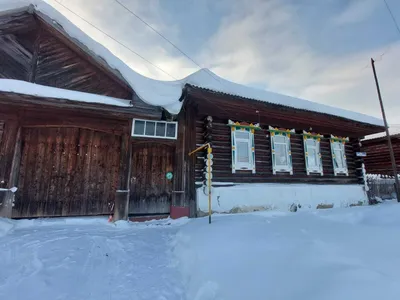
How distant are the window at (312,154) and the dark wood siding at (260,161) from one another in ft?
0.65

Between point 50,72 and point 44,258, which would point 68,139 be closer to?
point 50,72

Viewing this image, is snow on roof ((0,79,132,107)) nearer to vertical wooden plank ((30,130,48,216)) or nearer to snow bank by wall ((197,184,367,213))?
vertical wooden plank ((30,130,48,216))

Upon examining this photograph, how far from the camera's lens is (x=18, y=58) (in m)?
6.28

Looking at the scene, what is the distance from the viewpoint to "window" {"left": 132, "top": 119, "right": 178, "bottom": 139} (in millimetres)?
6871

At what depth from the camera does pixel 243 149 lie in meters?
8.75

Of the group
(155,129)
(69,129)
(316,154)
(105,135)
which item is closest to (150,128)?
(155,129)

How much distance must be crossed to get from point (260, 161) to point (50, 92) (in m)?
7.52

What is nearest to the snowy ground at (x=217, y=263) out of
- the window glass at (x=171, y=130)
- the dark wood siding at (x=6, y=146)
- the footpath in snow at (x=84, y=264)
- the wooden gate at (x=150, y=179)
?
the footpath in snow at (x=84, y=264)

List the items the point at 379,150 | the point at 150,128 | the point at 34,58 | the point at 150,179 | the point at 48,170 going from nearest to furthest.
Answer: the point at 34,58
the point at 48,170
the point at 150,128
the point at 150,179
the point at 379,150

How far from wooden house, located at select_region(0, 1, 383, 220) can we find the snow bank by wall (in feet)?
0.14

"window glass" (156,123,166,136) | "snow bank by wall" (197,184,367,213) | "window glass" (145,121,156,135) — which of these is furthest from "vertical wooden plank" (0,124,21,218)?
"snow bank by wall" (197,184,367,213)

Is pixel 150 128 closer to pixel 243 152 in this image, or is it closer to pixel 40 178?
pixel 40 178

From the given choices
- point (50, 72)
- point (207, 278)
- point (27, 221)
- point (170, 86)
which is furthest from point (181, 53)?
point (207, 278)

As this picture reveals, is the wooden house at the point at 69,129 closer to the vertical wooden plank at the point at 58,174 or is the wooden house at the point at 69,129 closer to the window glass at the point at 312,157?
the vertical wooden plank at the point at 58,174
